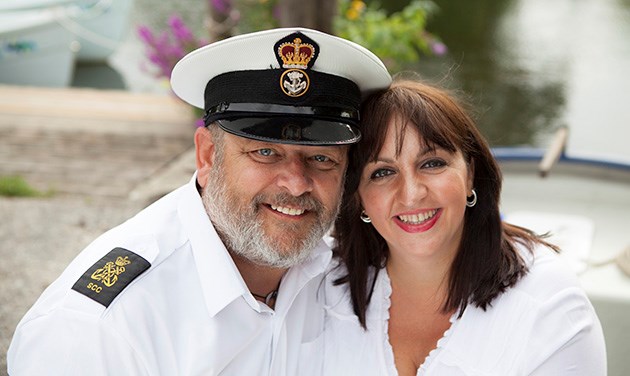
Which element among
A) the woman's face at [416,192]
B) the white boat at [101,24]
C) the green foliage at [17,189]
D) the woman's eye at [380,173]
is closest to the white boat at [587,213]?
the woman's face at [416,192]

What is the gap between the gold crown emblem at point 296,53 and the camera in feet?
6.54

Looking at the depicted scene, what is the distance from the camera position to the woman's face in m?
2.07

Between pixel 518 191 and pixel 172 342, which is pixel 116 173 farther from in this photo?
pixel 172 342

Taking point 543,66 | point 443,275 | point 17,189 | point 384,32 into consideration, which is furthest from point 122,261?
point 543,66

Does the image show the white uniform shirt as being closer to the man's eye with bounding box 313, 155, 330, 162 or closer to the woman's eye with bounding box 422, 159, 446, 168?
the man's eye with bounding box 313, 155, 330, 162

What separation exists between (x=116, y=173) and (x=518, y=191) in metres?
2.92

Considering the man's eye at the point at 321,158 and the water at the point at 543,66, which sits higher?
the man's eye at the point at 321,158

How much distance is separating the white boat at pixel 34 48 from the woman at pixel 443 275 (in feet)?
29.9

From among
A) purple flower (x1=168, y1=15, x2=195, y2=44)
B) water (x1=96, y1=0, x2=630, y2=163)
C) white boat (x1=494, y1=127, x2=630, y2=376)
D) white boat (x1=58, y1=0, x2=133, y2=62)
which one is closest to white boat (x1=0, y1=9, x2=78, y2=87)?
white boat (x1=58, y1=0, x2=133, y2=62)

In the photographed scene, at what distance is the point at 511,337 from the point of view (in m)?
1.98

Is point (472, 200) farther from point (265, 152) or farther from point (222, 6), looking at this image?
point (222, 6)

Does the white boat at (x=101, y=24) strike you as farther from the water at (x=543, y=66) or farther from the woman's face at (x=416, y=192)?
the woman's face at (x=416, y=192)

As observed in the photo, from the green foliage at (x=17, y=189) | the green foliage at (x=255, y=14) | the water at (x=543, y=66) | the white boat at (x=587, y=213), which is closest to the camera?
the white boat at (x=587, y=213)

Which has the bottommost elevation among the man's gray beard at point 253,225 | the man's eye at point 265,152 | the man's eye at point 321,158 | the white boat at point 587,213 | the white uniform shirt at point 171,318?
the white boat at point 587,213
